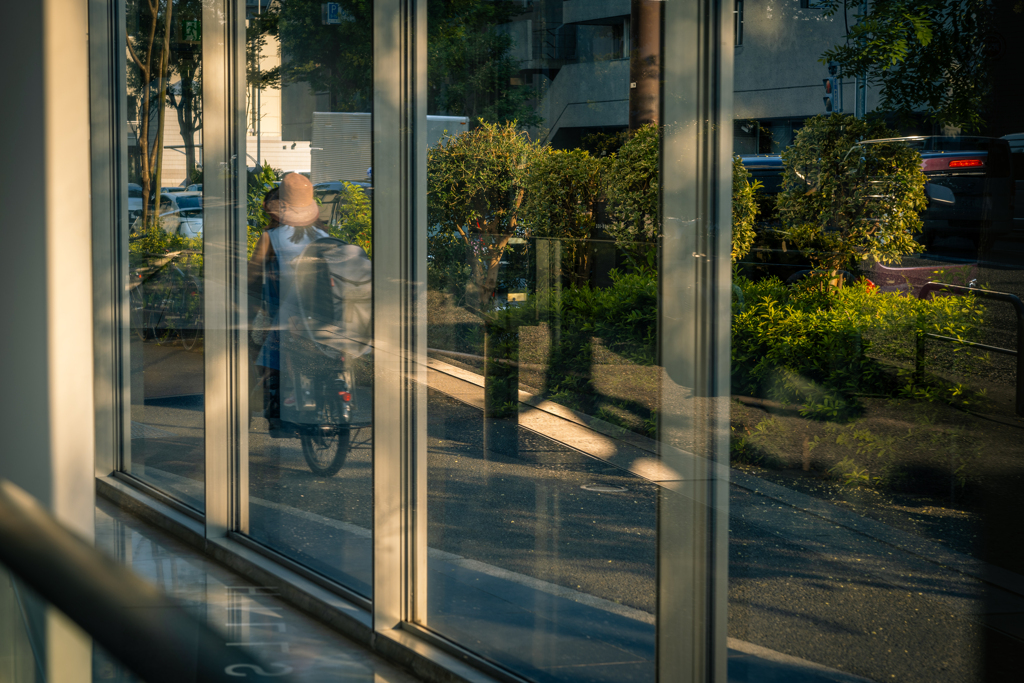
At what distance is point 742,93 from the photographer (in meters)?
2.34

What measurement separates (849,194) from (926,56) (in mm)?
305

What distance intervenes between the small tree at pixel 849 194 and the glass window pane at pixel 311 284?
2.19 meters

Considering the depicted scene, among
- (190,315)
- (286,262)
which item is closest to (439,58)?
(286,262)

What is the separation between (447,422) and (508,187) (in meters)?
0.95

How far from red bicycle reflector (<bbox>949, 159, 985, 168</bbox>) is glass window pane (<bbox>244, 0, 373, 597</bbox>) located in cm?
255

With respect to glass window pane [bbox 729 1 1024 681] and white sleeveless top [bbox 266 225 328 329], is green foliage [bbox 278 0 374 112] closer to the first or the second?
white sleeveless top [bbox 266 225 328 329]

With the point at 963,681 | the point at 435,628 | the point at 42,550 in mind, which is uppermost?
the point at 42,550

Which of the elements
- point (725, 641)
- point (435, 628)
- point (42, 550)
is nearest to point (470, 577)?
point (435, 628)

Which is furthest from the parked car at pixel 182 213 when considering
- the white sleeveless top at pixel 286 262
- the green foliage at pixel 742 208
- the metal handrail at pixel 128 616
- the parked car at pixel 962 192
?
the metal handrail at pixel 128 616

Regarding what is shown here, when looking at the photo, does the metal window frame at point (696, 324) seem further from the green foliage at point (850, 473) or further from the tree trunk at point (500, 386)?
Answer: the tree trunk at point (500, 386)

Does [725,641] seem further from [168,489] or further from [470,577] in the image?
[168,489]

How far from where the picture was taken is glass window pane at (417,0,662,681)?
2.72 m

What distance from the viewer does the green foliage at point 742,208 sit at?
2301 mm

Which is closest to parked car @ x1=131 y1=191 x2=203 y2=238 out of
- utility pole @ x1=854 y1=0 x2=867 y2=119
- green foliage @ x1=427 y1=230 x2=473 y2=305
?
green foliage @ x1=427 y1=230 x2=473 y2=305
